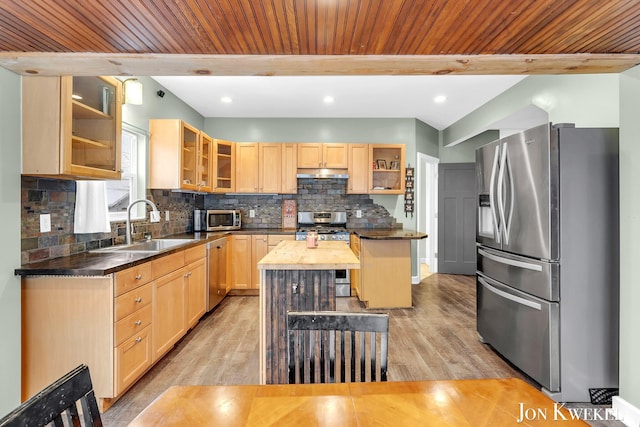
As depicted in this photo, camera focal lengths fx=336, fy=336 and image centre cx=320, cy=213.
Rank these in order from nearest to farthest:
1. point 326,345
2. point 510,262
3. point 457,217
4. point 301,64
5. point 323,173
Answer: point 326,345 → point 301,64 → point 510,262 → point 323,173 → point 457,217

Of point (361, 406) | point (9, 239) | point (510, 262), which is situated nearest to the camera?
point (361, 406)

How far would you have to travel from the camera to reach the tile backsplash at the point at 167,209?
2.15 metres

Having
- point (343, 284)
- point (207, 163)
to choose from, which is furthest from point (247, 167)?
point (343, 284)

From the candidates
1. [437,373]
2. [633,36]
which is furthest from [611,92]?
[437,373]

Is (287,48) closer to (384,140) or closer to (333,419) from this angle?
(333,419)

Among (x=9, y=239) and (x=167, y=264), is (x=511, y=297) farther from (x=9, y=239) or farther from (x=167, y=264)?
(x=9, y=239)

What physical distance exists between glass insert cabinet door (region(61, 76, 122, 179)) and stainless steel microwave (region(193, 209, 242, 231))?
7.30ft

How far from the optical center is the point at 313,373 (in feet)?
4.07

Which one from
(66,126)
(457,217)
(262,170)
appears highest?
(262,170)

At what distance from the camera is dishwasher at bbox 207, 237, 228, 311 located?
377cm

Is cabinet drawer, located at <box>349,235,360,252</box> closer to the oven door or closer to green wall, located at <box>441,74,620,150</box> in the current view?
the oven door

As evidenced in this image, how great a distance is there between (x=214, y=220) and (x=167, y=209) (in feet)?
2.61

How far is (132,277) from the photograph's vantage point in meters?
2.22

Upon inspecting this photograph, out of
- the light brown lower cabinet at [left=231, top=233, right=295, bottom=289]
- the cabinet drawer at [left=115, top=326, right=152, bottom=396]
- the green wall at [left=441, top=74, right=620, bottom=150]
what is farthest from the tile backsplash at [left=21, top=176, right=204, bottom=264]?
the green wall at [left=441, top=74, right=620, bottom=150]
